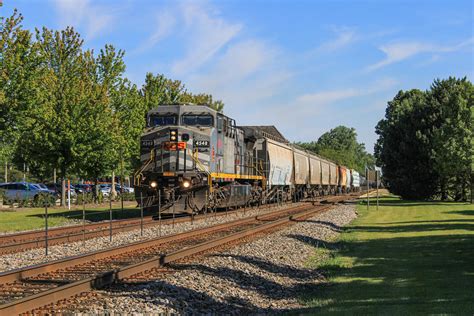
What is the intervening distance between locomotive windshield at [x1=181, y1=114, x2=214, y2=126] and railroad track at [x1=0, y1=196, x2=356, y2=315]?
27.1ft

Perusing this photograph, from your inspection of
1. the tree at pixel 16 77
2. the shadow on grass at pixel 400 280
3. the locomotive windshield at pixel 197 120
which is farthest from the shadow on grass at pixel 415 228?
the tree at pixel 16 77

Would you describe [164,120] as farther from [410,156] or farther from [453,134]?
[410,156]

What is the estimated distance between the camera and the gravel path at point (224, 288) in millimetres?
7785

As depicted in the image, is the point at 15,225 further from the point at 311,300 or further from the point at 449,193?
the point at 449,193

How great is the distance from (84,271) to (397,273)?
20.3 feet

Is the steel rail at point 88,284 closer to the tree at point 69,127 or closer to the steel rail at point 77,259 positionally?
the steel rail at point 77,259

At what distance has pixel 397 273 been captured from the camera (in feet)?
37.0

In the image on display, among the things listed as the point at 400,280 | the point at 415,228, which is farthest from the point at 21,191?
the point at 400,280

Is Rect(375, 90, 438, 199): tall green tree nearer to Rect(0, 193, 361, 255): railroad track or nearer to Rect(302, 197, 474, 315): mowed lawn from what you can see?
Rect(302, 197, 474, 315): mowed lawn

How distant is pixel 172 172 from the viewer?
74.8 ft

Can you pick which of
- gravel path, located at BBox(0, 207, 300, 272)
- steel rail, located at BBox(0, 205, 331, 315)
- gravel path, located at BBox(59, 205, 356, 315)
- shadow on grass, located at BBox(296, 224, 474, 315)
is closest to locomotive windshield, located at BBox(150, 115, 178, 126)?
gravel path, located at BBox(0, 207, 300, 272)

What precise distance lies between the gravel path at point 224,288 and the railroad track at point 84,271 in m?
0.32

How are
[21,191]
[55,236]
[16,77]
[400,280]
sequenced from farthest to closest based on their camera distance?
[21,191]
[16,77]
[55,236]
[400,280]

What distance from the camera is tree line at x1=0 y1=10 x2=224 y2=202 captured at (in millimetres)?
28469
